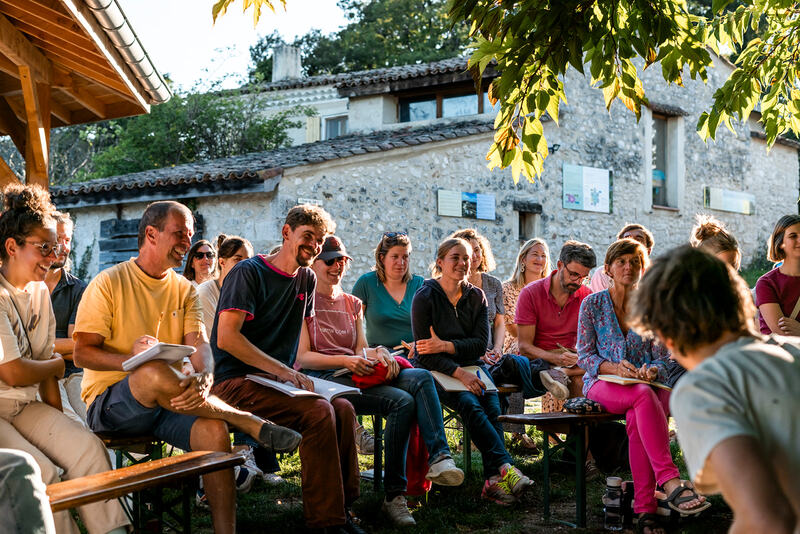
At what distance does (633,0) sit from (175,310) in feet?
9.07

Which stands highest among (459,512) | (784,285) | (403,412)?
(784,285)

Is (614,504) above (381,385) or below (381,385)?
below

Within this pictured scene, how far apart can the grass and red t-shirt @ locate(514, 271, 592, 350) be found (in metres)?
1.15

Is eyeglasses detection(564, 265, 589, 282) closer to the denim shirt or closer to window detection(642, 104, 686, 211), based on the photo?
the denim shirt

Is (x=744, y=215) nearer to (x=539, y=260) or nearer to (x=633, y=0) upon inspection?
(x=539, y=260)

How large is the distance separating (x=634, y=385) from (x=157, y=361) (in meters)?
2.77

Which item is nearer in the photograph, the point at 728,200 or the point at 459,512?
the point at 459,512

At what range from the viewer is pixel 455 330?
19.5 feet

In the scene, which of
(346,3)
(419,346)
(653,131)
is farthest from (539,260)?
(346,3)

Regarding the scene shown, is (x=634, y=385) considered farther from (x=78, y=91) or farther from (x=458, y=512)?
(x=78, y=91)

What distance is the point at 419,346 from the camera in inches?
229

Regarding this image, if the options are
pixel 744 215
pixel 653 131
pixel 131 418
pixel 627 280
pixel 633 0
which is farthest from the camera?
pixel 744 215

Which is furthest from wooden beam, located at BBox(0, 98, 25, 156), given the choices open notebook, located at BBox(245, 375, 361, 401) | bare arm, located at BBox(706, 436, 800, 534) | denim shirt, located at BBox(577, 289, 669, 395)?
bare arm, located at BBox(706, 436, 800, 534)

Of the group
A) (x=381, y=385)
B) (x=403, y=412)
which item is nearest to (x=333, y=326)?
(x=381, y=385)
